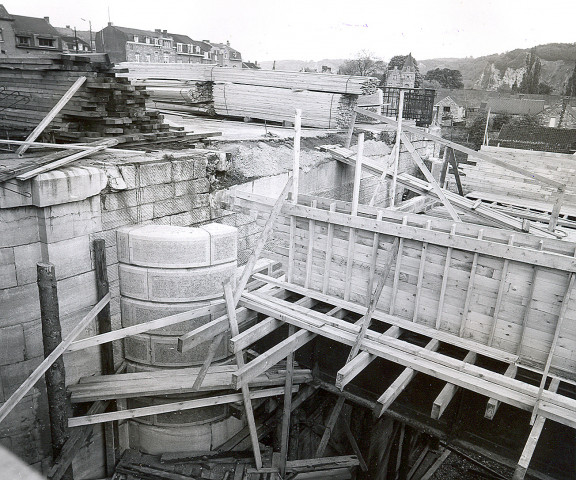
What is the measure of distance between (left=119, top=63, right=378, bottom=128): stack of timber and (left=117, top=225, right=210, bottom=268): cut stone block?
816cm

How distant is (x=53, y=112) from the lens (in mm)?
7465

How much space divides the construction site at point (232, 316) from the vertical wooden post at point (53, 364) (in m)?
0.03

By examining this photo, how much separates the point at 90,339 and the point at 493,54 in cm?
15296

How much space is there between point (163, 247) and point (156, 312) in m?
1.05

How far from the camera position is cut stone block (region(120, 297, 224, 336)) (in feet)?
23.1

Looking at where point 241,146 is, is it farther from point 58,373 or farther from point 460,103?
point 460,103

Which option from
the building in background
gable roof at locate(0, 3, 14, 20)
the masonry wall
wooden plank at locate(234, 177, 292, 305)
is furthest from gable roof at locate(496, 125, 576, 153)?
gable roof at locate(0, 3, 14, 20)

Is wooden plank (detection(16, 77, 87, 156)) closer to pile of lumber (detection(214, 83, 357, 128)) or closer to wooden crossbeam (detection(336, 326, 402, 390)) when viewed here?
wooden crossbeam (detection(336, 326, 402, 390))

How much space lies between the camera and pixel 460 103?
6856cm

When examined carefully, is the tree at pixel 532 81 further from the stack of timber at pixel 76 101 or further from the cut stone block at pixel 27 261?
the cut stone block at pixel 27 261

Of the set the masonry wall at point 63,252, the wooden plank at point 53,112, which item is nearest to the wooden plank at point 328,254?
the masonry wall at point 63,252

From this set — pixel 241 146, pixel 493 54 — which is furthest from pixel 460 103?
pixel 493 54

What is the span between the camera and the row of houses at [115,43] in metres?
51.1

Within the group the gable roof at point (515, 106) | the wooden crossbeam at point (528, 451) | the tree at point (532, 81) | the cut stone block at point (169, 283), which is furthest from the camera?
the tree at point (532, 81)
